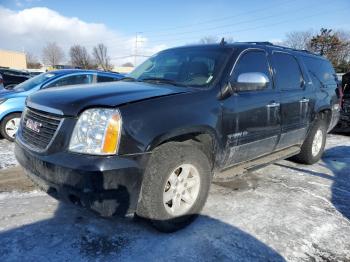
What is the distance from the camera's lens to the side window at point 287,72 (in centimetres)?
454

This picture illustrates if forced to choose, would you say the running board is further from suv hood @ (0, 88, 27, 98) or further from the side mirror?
suv hood @ (0, 88, 27, 98)

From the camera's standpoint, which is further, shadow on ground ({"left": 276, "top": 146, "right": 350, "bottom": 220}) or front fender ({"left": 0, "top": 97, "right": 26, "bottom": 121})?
front fender ({"left": 0, "top": 97, "right": 26, "bottom": 121})

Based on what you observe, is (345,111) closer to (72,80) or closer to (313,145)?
(313,145)

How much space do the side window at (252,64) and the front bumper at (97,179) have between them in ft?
5.44

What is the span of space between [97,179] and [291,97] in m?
3.13

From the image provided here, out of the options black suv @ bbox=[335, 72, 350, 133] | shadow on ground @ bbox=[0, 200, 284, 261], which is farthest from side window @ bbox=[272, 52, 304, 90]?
black suv @ bbox=[335, 72, 350, 133]

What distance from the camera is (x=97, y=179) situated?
2596 millimetres

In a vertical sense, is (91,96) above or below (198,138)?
above

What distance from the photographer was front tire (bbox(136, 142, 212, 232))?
294cm

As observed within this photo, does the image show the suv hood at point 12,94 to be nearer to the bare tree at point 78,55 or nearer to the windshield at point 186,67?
the windshield at point 186,67

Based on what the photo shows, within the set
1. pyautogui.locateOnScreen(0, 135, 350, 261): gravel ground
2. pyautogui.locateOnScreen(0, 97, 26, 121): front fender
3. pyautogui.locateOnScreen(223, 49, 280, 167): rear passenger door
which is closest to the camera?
pyautogui.locateOnScreen(0, 135, 350, 261): gravel ground

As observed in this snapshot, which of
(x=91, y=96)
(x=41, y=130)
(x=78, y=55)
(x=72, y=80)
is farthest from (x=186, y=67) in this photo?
(x=78, y=55)

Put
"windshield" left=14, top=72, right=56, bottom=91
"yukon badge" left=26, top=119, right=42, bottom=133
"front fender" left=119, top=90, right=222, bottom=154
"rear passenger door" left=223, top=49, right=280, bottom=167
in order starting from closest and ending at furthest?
1. "front fender" left=119, top=90, right=222, bottom=154
2. "yukon badge" left=26, top=119, right=42, bottom=133
3. "rear passenger door" left=223, top=49, right=280, bottom=167
4. "windshield" left=14, top=72, right=56, bottom=91

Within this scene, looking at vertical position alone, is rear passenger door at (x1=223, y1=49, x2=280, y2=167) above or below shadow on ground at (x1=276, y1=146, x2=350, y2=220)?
above
